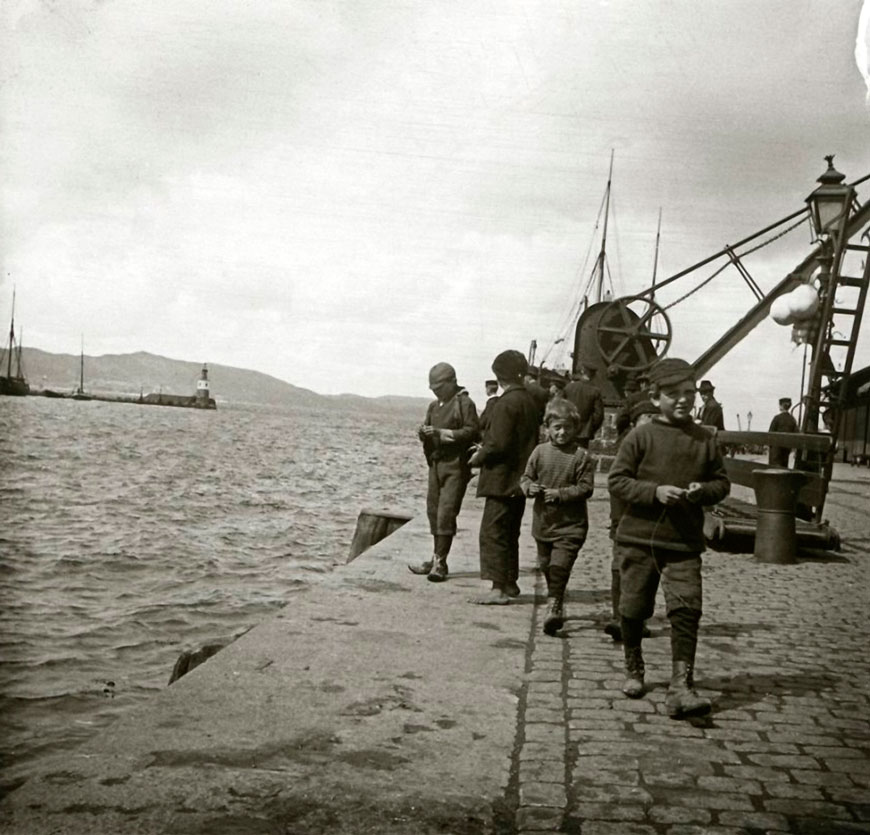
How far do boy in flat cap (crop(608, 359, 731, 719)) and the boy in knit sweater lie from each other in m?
1.24

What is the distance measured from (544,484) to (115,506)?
61.2ft

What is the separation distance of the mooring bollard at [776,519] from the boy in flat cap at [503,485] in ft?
12.9

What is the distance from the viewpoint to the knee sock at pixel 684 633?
4414mm

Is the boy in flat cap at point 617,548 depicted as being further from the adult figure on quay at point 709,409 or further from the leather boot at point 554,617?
the adult figure on quay at point 709,409

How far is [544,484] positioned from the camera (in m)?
6.12

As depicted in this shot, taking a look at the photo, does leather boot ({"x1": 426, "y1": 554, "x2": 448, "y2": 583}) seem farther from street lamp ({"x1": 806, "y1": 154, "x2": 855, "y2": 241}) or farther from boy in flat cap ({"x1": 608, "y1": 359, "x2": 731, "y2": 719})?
street lamp ({"x1": 806, "y1": 154, "x2": 855, "y2": 241})

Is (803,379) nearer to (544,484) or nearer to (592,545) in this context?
(592,545)

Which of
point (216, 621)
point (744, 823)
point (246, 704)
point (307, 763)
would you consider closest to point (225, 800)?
point (307, 763)

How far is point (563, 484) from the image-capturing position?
6.10 metres

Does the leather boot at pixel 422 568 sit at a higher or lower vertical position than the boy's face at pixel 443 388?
lower

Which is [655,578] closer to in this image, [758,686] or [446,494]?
[758,686]

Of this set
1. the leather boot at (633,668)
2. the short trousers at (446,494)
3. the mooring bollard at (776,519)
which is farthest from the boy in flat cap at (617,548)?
the mooring bollard at (776,519)

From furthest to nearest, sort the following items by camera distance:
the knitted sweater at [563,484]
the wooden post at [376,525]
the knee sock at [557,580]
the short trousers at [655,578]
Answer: the wooden post at [376,525] < the knitted sweater at [563,484] < the knee sock at [557,580] < the short trousers at [655,578]

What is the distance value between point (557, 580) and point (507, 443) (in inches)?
49.1
